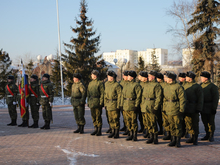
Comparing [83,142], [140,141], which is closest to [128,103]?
[140,141]

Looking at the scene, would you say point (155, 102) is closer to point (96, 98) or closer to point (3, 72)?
point (96, 98)

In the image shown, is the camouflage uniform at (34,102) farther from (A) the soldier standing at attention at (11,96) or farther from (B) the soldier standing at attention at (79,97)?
(B) the soldier standing at attention at (79,97)

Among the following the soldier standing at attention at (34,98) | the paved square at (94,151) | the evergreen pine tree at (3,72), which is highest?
the evergreen pine tree at (3,72)

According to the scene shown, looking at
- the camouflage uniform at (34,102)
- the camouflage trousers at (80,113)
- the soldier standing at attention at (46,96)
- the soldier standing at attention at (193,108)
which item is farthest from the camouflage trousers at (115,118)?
the camouflage uniform at (34,102)

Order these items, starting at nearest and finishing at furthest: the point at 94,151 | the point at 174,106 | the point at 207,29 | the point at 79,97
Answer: the point at 94,151 < the point at 174,106 < the point at 79,97 < the point at 207,29

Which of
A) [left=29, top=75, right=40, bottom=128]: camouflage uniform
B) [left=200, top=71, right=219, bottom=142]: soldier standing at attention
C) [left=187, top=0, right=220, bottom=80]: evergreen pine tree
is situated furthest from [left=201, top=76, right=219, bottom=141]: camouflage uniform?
[left=187, top=0, right=220, bottom=80]: evergreen pine tree

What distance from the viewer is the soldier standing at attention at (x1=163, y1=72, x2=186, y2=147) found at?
7418 millimetres

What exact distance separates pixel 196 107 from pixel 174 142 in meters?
1.19

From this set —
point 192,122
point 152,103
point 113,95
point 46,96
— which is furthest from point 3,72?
point 192,122

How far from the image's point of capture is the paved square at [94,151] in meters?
6.22

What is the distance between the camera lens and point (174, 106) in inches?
293

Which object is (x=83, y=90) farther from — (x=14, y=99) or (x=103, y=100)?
(x=14, y=99)

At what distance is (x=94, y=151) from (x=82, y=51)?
2360 centimetres

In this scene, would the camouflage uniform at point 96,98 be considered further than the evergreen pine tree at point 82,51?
No
